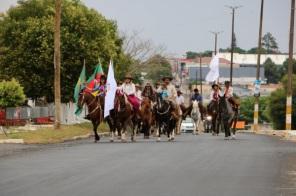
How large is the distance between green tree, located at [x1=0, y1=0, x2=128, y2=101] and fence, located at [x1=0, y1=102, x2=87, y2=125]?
1.63 m

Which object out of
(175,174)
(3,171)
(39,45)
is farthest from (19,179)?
(39,45)

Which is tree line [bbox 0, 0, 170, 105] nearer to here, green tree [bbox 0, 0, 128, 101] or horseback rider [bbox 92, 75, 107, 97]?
green tree [bbox 0, 0, 128, 101]

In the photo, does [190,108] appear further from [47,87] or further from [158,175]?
[158,175]

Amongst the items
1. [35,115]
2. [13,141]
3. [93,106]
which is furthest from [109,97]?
[35,115]

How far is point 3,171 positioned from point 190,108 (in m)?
28.7

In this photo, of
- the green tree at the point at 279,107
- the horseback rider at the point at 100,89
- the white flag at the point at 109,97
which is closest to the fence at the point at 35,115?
the horseback rider at the point at 100,89

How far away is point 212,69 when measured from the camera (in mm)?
52219

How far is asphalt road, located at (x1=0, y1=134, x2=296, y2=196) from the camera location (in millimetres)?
14727

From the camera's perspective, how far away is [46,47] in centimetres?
5628

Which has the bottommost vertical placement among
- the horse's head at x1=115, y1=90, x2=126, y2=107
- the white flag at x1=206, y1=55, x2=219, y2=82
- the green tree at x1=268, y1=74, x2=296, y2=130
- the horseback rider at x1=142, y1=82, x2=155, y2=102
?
the green tree at x1=268, y1=74, x2=296, y2=130

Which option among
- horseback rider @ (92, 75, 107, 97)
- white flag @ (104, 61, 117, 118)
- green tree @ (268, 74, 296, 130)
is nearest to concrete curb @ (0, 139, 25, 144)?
white flag @ (104, 61, 117, 118)

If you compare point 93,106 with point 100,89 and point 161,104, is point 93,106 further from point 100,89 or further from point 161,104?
point 161,104

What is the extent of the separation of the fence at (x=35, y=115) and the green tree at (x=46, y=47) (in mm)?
1631

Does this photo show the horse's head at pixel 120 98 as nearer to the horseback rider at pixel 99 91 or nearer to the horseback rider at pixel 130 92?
the horseback rider at pixel 99 91
